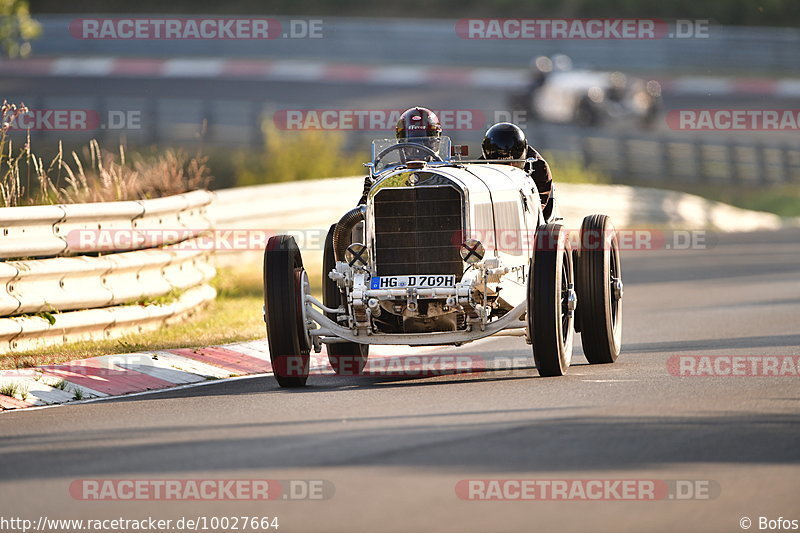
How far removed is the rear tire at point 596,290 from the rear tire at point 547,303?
821 millimetres

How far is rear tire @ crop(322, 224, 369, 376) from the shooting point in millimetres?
11945

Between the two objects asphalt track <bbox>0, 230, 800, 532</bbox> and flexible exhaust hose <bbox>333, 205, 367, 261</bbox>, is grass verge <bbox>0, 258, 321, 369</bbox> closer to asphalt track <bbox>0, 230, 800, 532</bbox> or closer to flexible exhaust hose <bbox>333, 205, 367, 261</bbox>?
asphalt track <bbox>0, 230, 800, 532</bbox>

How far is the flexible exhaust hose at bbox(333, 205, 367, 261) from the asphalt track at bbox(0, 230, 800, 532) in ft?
3.31

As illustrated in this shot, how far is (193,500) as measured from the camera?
6.99 meters

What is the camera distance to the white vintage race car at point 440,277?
1080 cm

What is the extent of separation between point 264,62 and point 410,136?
30.1 metres

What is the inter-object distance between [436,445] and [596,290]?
4042 mm

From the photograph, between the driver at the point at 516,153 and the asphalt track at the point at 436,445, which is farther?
the driver at the point at 516,153

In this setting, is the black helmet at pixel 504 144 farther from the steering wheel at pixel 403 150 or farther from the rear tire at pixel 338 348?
the rear tire at pixel 338 348

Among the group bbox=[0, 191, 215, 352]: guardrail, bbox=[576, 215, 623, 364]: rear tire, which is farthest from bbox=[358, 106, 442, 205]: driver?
bbox=[0, 191, 215, 352]: guardrail

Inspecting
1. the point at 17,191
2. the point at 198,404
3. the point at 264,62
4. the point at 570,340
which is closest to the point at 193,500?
the point at 198,404

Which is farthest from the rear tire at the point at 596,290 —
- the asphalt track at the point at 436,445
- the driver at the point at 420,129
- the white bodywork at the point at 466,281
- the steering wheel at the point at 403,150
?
the driver at the point at 420,129

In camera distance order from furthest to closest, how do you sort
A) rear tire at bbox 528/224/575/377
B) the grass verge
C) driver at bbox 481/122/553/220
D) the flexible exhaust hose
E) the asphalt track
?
driver at bbox 481/122/553/220
the grass verge
the flexible exhaust hose
rear tire at bbox 528/224/575/377
the asphalt track

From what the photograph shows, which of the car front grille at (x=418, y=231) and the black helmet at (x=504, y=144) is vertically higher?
the black helmet at (x=504, y=144)
